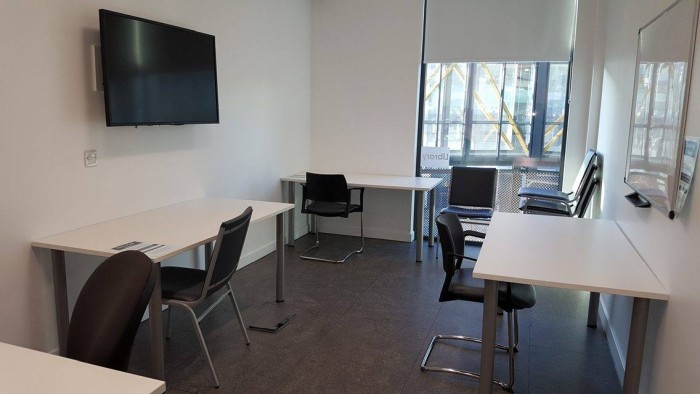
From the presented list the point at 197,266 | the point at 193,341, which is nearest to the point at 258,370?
the point at 193,341

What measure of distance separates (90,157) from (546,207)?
146 inches

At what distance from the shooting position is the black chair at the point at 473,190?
5246 mm

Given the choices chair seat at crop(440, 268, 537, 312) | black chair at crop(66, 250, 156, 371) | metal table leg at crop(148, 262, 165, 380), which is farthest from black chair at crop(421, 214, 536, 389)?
black chair at crop(66, 250, 156, 371)

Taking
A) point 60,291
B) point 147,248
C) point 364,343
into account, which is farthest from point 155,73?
point 364,343

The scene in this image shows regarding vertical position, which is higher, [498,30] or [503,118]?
[498,30]

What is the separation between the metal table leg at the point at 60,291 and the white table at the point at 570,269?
7.21 feet

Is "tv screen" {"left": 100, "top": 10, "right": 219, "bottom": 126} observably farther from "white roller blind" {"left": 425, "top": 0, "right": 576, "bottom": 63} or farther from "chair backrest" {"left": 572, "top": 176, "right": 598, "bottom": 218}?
"chair backrest" {"left": 572, "top": 176, "right": 598, "bottom": 218}

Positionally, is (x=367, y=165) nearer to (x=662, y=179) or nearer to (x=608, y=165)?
(x=608, y=165)

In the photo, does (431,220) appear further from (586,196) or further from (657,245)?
(657,245)

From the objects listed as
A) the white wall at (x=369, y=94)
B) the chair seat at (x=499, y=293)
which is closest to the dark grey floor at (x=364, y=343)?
the chair seat at (x=499, y=293)

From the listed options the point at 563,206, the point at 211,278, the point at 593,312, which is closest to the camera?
the point at 211,278

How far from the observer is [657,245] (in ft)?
7.64

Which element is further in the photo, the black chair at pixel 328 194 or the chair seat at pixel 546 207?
the black chair at pixel 328 194

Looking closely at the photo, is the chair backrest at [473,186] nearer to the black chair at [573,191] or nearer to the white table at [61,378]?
the black chair at [573,191]
